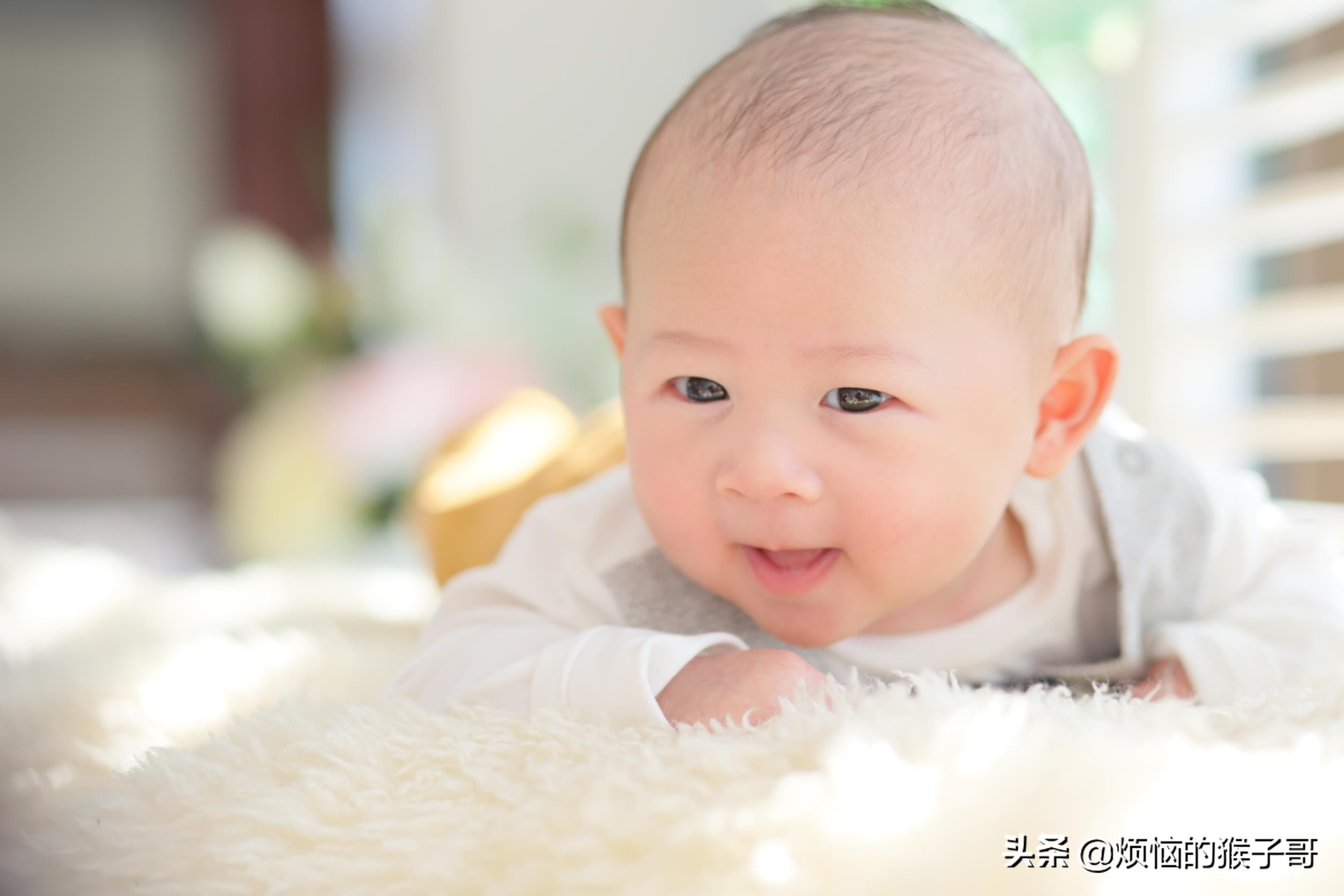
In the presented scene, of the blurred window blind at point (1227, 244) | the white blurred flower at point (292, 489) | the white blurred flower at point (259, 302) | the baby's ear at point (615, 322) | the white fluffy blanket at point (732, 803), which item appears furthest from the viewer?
the white blurred flower at point (259, 302)

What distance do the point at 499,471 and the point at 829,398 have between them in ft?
2.22

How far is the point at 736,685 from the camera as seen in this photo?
0.70 metres

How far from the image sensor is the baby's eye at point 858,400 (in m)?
0.75

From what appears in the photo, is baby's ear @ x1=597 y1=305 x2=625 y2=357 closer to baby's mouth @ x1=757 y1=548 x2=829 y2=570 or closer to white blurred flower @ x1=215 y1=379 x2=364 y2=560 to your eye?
baby's mouth @ x1=757 y1=548 x2=829 y2=570

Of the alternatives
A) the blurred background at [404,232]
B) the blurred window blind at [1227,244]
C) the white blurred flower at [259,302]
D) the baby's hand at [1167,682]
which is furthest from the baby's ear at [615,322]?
the white blurred flower at [259,302]

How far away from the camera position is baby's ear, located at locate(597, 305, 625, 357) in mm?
946

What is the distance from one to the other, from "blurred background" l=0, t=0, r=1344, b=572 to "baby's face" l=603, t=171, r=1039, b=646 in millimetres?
1089

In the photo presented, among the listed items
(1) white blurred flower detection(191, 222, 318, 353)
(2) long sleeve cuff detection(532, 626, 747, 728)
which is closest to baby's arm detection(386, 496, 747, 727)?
(2) long sleeve cuff detection(532, 626, 747, 728)

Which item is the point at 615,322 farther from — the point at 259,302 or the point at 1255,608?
the point at 259,302

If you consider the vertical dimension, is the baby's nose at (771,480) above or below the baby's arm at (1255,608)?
above

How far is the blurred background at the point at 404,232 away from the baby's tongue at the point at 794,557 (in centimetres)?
114

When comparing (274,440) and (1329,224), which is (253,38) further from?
(1329,224)

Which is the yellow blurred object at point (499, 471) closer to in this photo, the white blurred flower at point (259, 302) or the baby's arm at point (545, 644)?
the baby's arm at point (545, 644)

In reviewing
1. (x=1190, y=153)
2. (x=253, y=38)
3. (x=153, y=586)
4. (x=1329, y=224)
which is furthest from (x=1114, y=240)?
(x=253, y=38)
